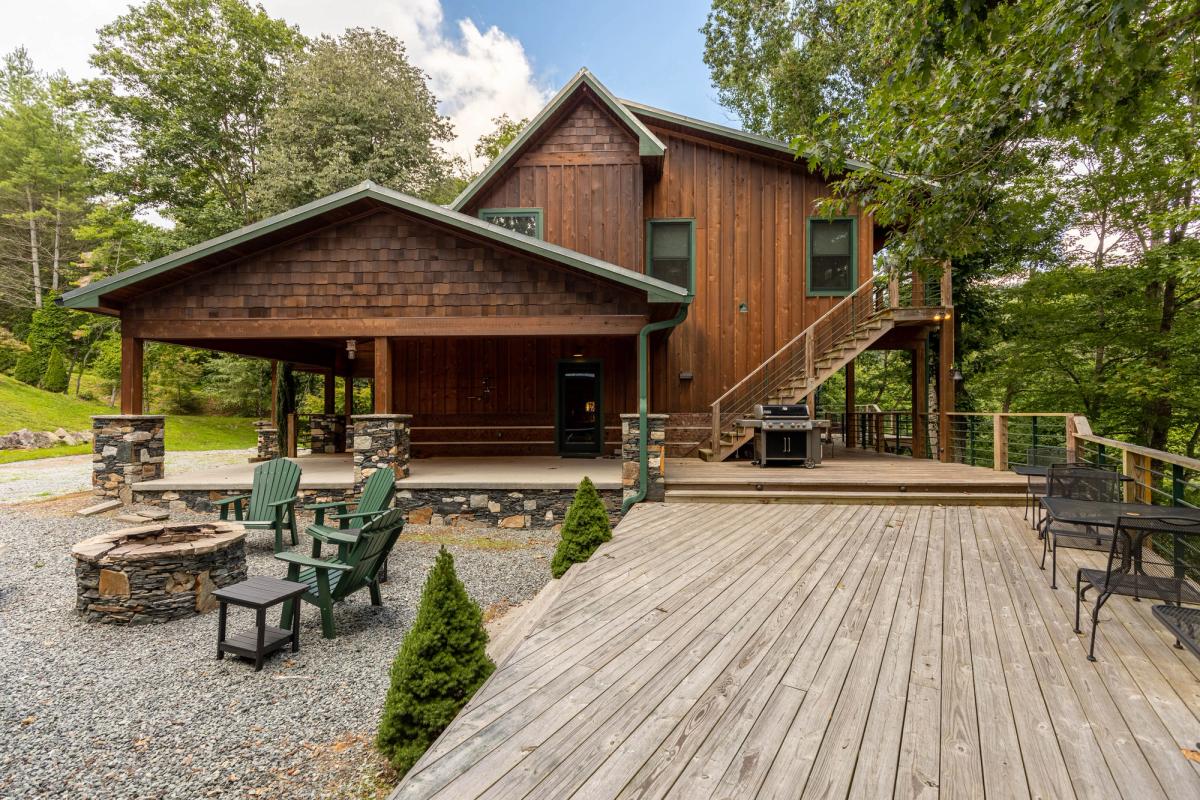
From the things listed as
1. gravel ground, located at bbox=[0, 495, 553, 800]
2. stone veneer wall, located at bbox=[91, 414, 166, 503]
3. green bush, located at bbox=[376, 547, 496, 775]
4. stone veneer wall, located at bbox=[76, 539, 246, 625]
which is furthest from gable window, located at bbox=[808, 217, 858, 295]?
stone veneer wall, located at bbox=[91, 414, 166, 503]

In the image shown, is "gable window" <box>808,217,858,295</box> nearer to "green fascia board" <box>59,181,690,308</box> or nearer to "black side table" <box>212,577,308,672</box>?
"green fascia board" <box>59,181,690,308</box>

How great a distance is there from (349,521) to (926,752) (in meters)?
5.83

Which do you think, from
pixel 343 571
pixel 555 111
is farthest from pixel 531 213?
pixel 343 571

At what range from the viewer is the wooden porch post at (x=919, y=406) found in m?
10.1

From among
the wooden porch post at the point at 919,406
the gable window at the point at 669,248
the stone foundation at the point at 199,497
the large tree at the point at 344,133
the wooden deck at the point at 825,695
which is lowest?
the stone foundation at the point at 199,497

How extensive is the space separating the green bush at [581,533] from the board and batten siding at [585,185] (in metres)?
6.00

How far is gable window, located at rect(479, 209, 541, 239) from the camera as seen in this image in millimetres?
10055

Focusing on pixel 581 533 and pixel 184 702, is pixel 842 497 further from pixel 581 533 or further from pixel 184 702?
pixel 184 702

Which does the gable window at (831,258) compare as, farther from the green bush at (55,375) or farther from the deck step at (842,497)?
the green bush at (55,375)

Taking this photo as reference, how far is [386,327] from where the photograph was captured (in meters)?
7.25

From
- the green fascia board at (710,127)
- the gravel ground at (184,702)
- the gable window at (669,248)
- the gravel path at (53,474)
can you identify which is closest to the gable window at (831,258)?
the green fascia board at (710,127)

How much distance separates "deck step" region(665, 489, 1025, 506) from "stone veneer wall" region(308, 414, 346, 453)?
913 centimetres

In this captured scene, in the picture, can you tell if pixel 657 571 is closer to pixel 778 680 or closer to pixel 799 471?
pixel 778 680

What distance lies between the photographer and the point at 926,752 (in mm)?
1925
